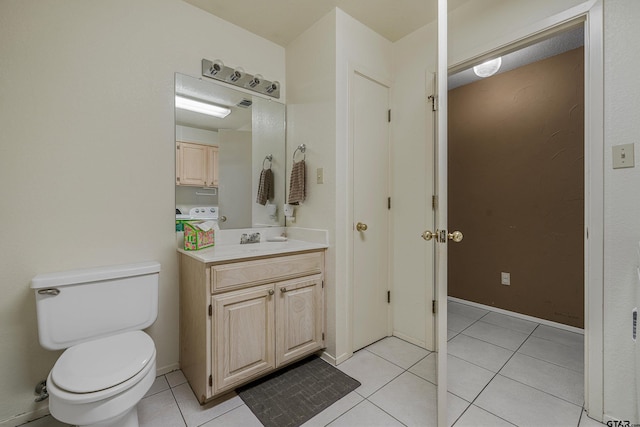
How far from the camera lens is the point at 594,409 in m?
1.38

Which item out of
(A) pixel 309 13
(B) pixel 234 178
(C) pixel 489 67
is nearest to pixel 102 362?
(B) pixel 234 178

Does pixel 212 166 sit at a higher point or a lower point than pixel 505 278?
higher

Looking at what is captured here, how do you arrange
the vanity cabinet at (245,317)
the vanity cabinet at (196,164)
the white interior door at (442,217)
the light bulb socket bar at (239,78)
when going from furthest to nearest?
the light bulb socket bar at (239,78)
the vanity cabinet at (196,164)
the vanity cabinet at (245,317)
the white interior door at (442,217)

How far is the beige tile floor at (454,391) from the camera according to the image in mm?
1396

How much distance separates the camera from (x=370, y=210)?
2156mm

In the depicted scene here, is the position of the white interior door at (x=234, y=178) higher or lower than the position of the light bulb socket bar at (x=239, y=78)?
lower

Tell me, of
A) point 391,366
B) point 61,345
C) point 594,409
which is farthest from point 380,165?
point 61,345

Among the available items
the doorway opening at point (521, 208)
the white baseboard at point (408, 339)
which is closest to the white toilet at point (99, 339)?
the white baseboard at point (408, 339)

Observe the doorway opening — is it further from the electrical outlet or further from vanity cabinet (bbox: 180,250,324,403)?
vanity cabinet (bbox: 180,250,324,403)

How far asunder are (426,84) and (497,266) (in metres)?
2.01

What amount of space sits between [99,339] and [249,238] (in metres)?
1.04

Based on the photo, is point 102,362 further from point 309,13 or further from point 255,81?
point 309,13

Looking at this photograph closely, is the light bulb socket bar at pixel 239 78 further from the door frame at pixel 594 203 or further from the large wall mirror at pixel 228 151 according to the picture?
the door frame at pixel 594 203

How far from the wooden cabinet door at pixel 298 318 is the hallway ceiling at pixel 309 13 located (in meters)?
1.90
